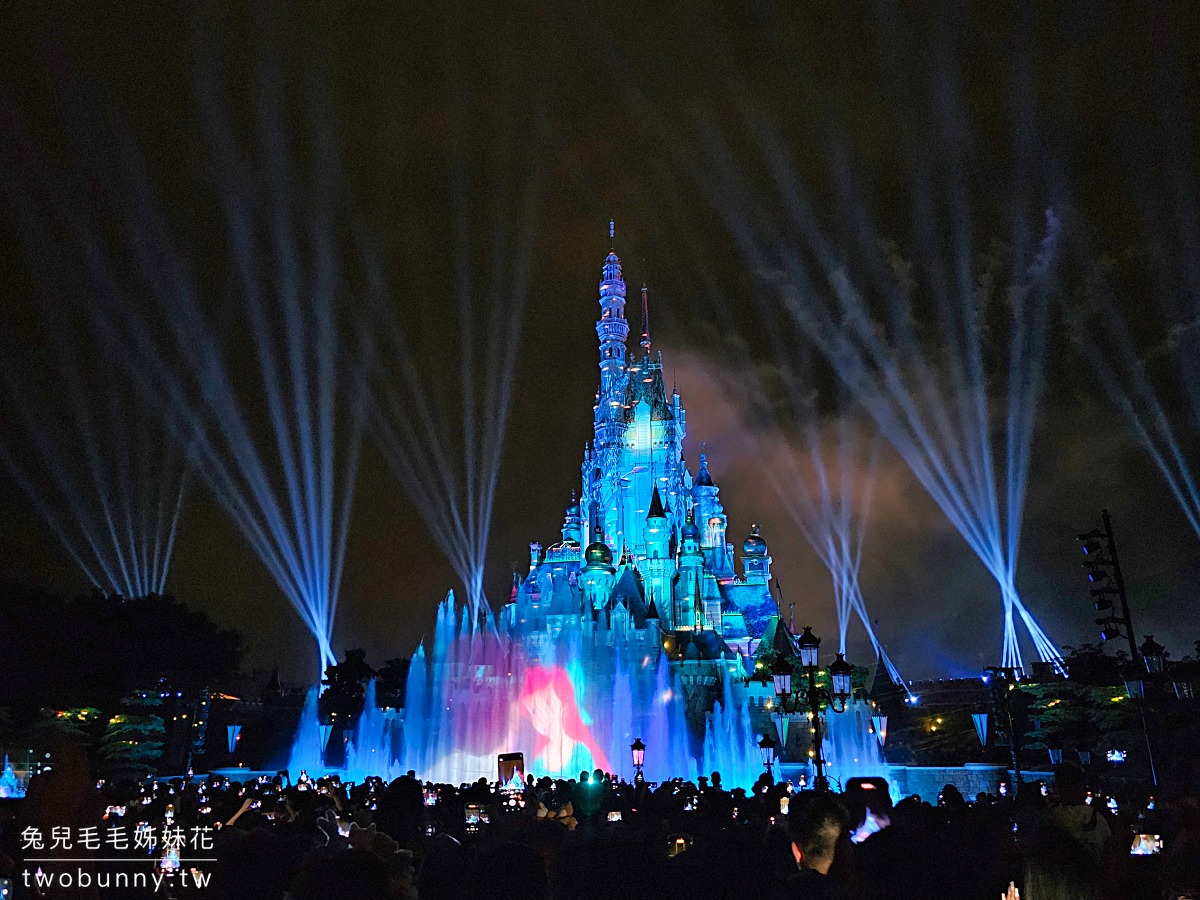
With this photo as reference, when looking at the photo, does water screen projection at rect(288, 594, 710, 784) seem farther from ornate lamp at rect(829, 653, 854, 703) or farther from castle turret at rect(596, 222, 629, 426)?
castle turret at rect(596, 222, 629, 426)

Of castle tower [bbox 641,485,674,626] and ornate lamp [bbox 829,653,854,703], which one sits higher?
castle tower [bbox 641,485,674,626]

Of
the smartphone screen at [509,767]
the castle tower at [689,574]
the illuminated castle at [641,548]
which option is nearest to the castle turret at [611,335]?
the illuminated castle at [641,548]

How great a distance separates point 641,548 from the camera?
82.1 metres

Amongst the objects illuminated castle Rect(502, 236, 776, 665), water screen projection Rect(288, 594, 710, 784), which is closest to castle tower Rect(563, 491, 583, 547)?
illuminated castle Rect(502, 236, 776, 665)

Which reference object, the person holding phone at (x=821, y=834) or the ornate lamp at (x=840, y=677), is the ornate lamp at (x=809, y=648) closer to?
the ornate lamp at (x=840, y=677)

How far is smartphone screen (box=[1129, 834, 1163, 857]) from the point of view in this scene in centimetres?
966

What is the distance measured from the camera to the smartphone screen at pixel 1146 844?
966 cm

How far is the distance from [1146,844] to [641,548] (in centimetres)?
7252

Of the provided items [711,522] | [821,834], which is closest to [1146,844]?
[821,834]

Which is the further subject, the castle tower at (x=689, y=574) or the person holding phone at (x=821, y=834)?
the castle tower at (x=689, y=574)

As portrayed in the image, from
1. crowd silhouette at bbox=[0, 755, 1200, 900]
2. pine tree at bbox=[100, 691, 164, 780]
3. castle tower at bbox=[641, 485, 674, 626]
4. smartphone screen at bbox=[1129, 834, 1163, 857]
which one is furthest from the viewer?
castle tower at bbox=[641, 485, 674, 626]

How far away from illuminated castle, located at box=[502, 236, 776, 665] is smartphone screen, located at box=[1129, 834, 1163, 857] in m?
50.0

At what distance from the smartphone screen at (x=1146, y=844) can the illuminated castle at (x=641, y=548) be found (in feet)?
164

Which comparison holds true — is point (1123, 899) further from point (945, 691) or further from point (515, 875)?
point (945, 691)
